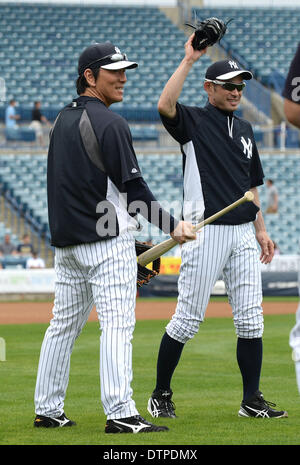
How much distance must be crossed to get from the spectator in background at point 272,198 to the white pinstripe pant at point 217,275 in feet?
57.9

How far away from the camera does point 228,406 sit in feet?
21.2

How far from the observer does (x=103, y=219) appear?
203 inches

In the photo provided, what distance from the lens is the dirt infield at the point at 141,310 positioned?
50.5ft

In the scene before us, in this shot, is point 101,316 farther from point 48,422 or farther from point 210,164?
point 210,164

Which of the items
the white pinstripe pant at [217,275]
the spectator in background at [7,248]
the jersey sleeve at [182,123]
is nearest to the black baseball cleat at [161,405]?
the white pinstripe pant at [217,275]

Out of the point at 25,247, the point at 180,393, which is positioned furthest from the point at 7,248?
the point at 180,393

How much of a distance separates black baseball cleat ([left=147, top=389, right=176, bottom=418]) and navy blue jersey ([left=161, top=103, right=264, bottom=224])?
1169 millimetres

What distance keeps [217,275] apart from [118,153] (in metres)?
1.30

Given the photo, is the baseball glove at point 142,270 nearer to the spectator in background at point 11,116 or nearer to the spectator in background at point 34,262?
the spectator in background at point 34,262

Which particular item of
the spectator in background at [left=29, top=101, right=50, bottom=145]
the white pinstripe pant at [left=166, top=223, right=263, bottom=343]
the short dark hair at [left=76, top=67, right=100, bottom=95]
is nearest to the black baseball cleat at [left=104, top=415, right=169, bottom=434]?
the white pinstripe pant at [left=166, top=223, right=263, bottom=343]

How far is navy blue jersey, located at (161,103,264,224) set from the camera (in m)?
5.93

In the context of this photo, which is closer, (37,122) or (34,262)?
(34,262)

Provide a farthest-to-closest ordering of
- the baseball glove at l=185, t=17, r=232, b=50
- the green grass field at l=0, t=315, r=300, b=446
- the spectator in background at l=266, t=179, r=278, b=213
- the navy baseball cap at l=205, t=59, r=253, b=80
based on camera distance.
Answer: the spectator in background at l=266, t=179, r=278, b=213 < the navy baseball cap at l=205, t=59, r=253, b=80 < the baseball glove at l=185, t=17, r=232, b=50 < the green grass field at l=0, t=315, r=300, b=446

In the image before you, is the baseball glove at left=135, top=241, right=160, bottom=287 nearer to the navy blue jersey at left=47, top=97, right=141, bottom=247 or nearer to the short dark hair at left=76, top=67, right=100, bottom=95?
the navy blue jersey at left=47, top=97, right=141, bottom=247
